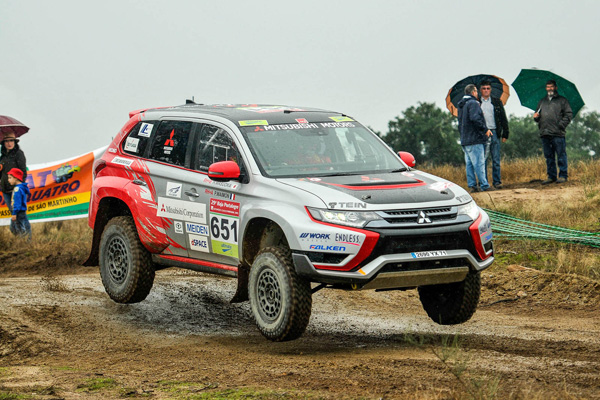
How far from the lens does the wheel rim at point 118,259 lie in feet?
33.1

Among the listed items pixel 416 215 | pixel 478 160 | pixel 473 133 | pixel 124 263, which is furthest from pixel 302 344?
pixel 478 160

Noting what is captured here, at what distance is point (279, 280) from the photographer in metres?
7.86

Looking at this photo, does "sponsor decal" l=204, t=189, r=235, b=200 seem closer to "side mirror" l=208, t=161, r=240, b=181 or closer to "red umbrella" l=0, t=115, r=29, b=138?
"side mirror" l=208, t=161, r=240, b=181

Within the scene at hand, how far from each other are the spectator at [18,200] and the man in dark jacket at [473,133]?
841 centimetres

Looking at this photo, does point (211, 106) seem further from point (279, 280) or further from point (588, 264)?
point (588, 264)

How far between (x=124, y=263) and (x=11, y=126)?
8.03 metres

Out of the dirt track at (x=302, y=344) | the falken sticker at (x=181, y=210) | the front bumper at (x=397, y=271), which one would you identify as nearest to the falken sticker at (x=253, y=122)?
the falken sticker at (x=181, y=210)

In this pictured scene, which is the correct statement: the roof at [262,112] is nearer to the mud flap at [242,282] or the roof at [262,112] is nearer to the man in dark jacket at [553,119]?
the mud flap at [242,282]

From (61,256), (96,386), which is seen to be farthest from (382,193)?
(61,256)

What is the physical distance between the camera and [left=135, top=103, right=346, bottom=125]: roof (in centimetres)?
916

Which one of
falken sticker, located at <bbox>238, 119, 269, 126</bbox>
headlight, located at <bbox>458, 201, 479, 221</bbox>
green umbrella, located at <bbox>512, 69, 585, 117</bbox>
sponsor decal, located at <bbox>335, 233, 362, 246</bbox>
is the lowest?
sponsor decal, located at <bbox>335, 233, 362, 246</bbox>

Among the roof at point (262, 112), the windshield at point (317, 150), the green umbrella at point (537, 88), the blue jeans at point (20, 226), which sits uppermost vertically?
the green umbrella at point (537, 88)

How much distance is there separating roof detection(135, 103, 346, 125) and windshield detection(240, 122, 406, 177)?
15cm

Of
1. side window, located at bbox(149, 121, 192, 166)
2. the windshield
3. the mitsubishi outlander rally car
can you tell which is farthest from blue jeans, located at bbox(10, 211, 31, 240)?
the windshield
